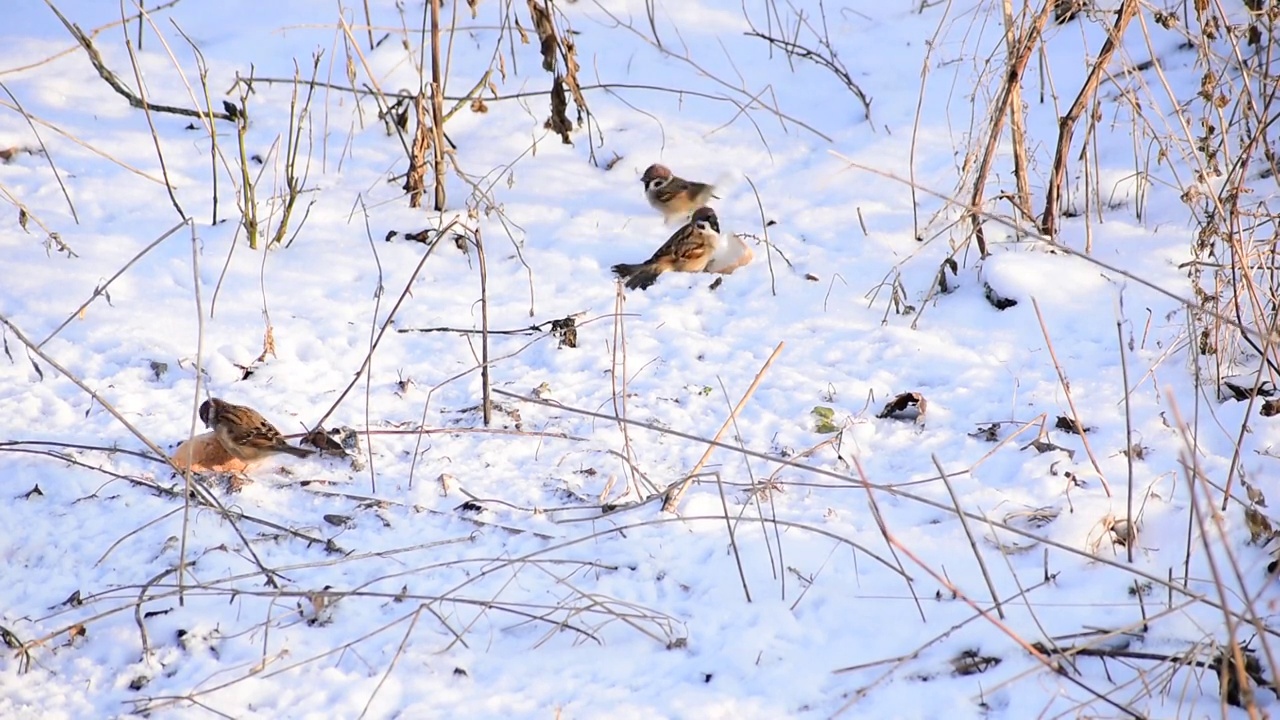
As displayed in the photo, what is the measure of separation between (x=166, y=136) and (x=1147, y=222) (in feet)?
15.5

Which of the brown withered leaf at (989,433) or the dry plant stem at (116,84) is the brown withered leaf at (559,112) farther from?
the brown withered leaf at (989,433)

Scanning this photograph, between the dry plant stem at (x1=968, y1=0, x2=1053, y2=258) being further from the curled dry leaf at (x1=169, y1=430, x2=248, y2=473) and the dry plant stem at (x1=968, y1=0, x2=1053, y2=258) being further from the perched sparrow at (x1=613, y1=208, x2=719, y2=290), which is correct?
the curled dry leaf at (x1=169, y1=430, x2=248, y2=473)

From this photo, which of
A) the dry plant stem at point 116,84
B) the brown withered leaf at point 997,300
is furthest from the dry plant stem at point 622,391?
the dry plant stem at point 116,84

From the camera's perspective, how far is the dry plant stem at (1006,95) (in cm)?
439

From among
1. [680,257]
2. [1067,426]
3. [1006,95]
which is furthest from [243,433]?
[1006,95]

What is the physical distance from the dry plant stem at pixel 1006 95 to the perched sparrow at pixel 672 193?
1.29 m

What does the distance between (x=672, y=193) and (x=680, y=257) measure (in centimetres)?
52

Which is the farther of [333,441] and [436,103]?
[436,103]

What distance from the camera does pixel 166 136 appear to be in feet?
19.4

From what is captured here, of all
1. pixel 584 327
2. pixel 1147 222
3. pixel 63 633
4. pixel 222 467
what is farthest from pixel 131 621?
pixel 1147 222

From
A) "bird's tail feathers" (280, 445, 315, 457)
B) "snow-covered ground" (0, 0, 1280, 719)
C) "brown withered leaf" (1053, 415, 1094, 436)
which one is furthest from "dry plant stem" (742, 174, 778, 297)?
"bird's tail feathers" (280, 445, 315, 457)

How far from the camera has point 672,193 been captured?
5.41 metres

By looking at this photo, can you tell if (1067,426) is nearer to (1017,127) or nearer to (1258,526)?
(1258,526)

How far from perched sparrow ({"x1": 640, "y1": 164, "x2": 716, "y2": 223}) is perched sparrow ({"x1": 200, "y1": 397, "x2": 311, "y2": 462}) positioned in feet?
7.52
